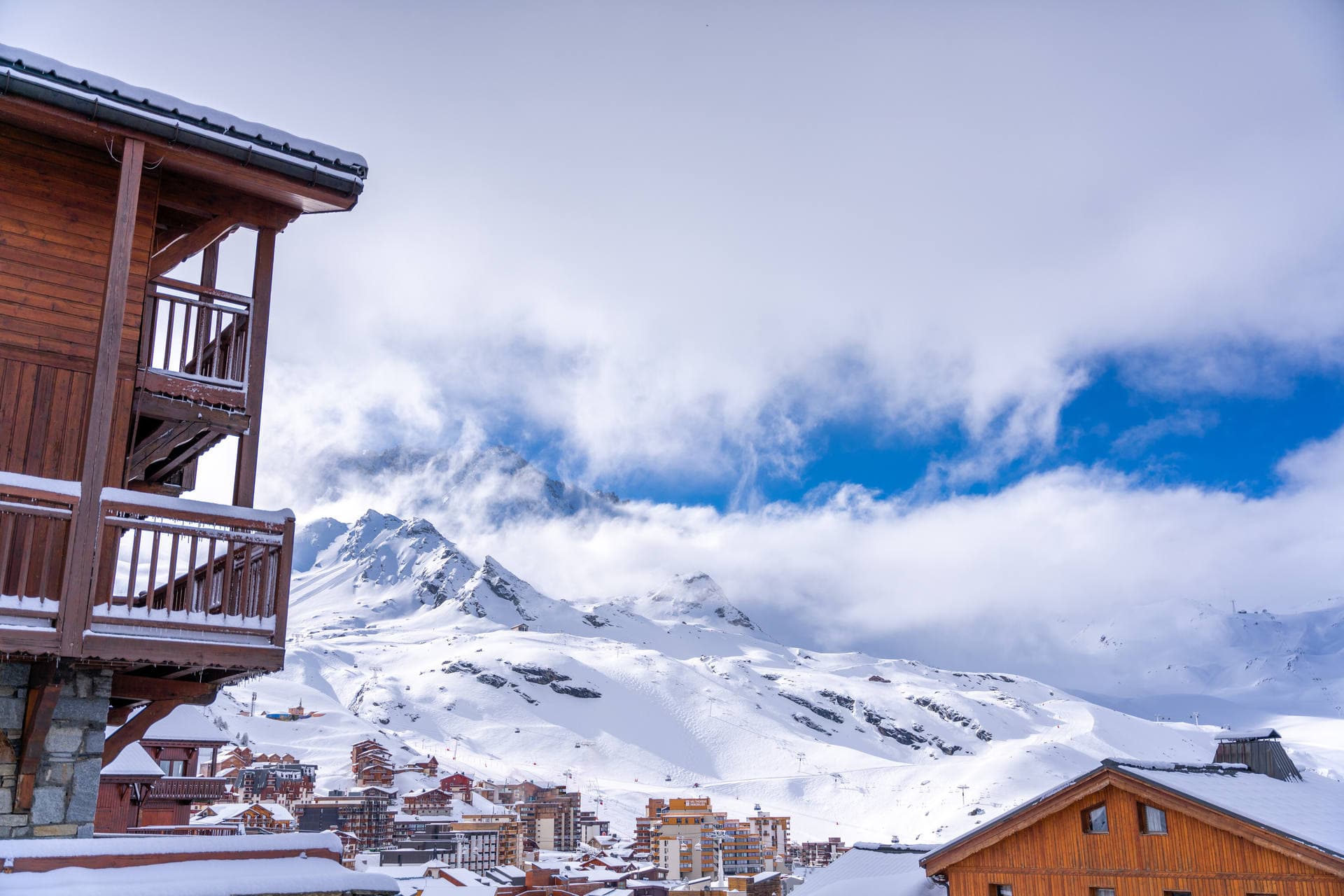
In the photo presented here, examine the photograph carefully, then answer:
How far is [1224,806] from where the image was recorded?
1808 centimetres

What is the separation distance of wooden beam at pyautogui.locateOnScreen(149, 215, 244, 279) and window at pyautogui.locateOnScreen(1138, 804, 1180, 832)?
62.6ft

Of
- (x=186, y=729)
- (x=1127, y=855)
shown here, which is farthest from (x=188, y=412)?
(x=1127, y=855)

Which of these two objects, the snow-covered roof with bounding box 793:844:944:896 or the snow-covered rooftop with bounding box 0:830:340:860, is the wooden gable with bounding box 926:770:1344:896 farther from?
the snow-covered rooftop with bounding box 0:830:340:860

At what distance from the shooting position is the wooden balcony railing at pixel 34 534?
852cm

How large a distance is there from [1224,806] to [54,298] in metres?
19.9

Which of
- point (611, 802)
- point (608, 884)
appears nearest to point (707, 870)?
point (608, 884)

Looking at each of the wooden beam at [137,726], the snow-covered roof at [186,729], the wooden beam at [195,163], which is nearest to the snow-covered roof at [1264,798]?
the wooden beam at [137,726]

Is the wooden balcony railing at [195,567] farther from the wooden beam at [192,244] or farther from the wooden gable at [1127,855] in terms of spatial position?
the wooden gable at [1127,855]

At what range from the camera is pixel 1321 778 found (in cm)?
2523

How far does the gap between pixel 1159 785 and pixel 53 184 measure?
65.3 ft

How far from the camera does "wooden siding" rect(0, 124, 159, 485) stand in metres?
9.88

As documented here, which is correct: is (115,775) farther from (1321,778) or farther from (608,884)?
(608,884)

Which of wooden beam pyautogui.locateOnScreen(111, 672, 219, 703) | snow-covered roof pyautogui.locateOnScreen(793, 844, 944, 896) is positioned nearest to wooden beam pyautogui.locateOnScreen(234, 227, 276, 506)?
wooden beam pyautogui.locateOnScreen(111, 672, 219, 703)

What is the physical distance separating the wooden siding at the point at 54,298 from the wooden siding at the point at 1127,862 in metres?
18.8
